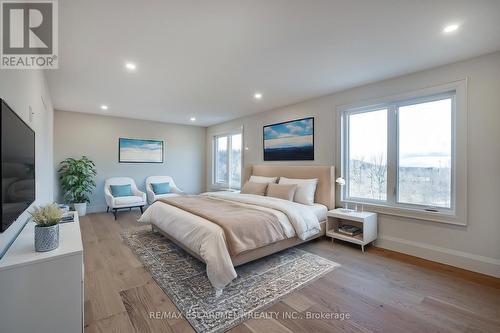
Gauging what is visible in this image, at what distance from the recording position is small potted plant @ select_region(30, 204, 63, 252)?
1448mm

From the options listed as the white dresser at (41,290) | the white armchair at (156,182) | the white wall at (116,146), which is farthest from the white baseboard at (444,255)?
the white wall at (116,146)

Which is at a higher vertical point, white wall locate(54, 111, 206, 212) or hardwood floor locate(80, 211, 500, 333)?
white wall locate(54, 111, 206, 212)

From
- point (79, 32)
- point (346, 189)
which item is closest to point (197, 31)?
point (79, 32)

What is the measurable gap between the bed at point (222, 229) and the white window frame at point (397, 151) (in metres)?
0.49

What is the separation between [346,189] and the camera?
3.93 metres

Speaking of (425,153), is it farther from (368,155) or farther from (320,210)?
(320,210)

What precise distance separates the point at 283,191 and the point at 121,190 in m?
3.99

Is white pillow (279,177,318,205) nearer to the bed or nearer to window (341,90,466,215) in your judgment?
the bed

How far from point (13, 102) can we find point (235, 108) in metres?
3.85

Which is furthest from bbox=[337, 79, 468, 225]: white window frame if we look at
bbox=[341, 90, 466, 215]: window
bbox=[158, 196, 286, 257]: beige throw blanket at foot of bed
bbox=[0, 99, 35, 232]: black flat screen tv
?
bbox=[0, 99, 35, 232]: black flat screen tv

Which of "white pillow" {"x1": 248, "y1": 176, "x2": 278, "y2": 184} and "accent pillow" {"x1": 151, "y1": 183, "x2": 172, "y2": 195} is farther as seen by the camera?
"accent pillow" {"x1": 151, "y1": 183, "x2": 172, "y2": 195}

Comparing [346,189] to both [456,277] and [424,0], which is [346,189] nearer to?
[456,277]

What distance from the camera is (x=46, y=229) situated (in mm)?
1468

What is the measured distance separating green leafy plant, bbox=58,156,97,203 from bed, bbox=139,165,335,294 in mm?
2547
